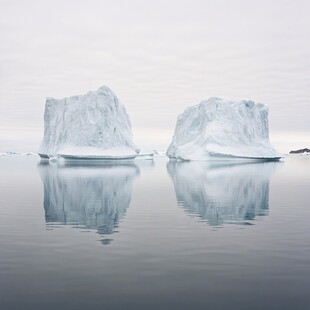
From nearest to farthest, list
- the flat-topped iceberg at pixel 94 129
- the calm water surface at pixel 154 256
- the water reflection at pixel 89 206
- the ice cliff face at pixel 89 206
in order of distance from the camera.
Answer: the calm water surface at pixel 154 256 → the water reflection at pixel 89 206 → the ice cliff face at pixel 89 206 → the flat-topped iceberg at pixel 94 129

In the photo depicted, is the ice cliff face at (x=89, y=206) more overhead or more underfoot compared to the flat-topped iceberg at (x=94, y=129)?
more underfoot

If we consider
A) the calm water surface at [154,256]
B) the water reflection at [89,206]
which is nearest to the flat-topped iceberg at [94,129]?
the water reflection at [89,206]

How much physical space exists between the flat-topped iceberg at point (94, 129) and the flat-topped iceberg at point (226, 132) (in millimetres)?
9882

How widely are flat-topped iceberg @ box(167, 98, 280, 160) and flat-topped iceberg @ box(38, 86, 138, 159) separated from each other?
988 centimetres

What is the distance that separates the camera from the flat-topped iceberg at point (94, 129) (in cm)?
5500

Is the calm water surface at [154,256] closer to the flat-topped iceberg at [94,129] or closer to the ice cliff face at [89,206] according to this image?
the ice cliff face at [89,206]

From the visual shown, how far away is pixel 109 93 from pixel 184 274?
5305 cm

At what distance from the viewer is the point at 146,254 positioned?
823cm

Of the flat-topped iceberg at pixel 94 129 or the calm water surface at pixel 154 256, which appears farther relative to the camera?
the flat-topped iceberg at pixel 94 129

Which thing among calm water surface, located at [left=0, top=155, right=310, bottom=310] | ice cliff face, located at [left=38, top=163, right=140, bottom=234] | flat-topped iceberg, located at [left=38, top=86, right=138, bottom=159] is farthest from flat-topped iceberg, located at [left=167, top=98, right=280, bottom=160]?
calm water surface, located at [left=0, top=155, right=310, bottom=310]

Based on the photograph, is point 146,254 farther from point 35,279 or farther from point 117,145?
point 117,145

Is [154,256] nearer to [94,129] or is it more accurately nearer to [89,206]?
[89,206]

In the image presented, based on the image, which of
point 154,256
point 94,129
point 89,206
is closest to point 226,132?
point 94,129

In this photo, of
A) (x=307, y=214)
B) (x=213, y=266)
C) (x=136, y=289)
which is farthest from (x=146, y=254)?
(x=307, y=214)
